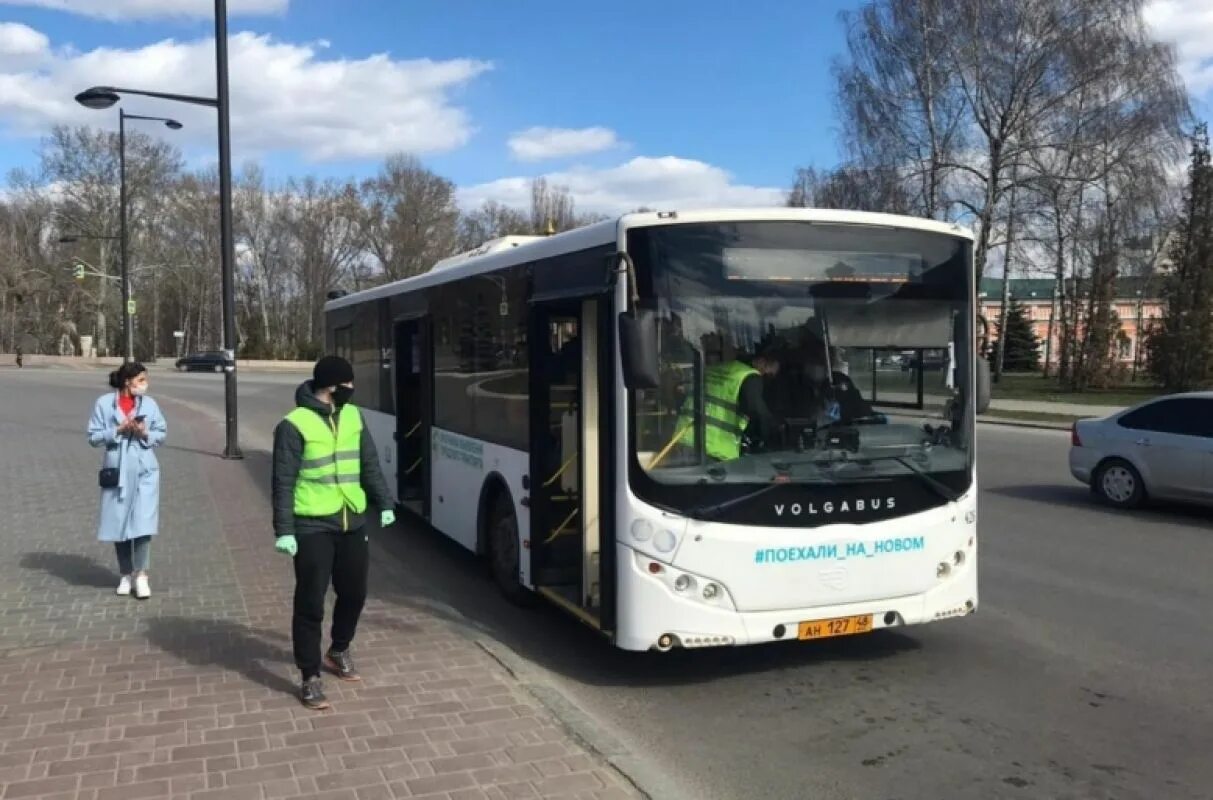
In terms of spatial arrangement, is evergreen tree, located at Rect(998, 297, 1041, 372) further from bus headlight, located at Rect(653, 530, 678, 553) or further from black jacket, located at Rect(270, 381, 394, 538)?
black jacket, located at Rect(270, 381, 394, 538)

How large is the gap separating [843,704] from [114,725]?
3.67m

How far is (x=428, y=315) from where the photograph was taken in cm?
940

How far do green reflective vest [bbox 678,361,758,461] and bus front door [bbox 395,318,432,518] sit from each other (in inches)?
193

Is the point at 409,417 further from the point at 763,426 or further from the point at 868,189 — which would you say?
the point at 868,189

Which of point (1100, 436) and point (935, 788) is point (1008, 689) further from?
point (1100, 436)

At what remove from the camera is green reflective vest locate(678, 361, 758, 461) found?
559 centimetres

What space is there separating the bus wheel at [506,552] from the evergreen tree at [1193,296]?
34865mm

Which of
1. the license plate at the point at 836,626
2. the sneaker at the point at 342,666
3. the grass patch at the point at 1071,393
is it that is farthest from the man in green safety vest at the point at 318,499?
the grass patch at the point at 1071,393

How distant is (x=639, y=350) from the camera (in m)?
5.14

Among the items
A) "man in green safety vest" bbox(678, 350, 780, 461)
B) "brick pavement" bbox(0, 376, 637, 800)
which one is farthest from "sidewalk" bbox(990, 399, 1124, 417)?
"brick pavement" bbox(0, 376, 637, 800)

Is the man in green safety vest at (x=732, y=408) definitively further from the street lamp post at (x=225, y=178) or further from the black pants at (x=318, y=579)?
the street lamp post at (x=225, y=178)

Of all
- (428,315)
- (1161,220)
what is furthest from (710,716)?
(1161,220)

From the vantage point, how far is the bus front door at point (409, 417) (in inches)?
404

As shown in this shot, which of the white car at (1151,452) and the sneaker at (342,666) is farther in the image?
the white car at (1151,452)
